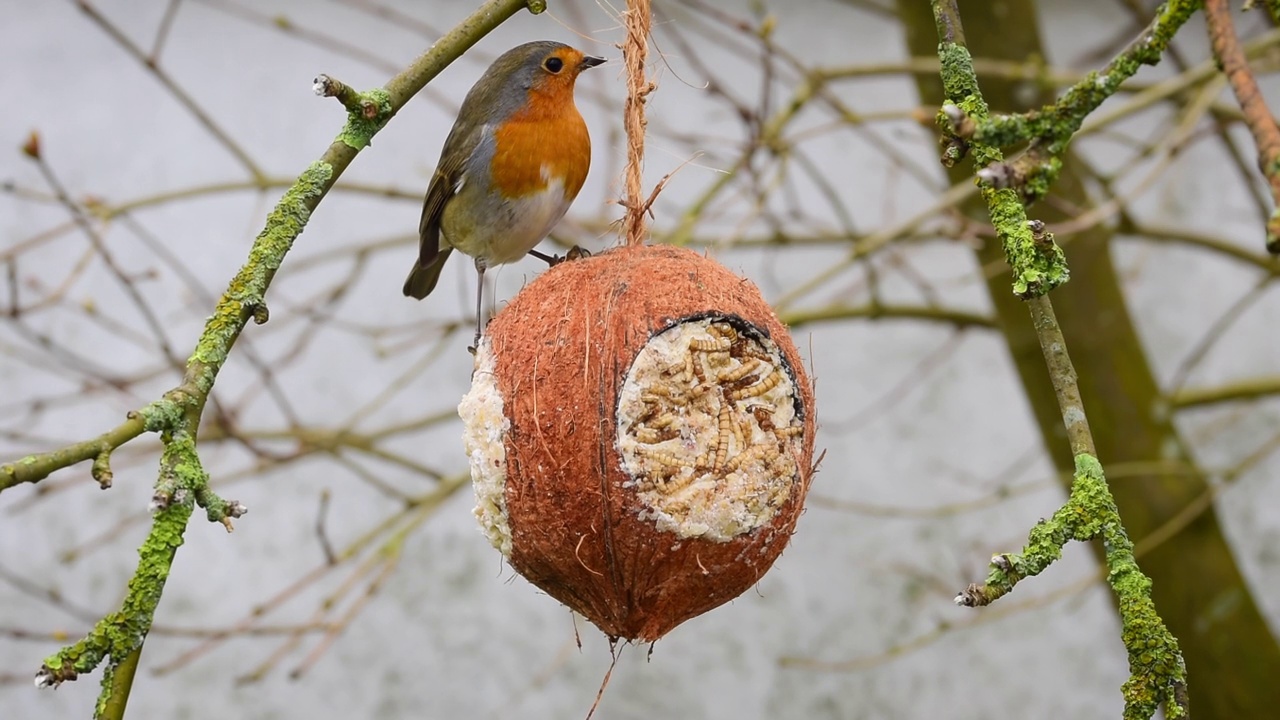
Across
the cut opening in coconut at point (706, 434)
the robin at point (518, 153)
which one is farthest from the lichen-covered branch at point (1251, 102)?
the robin at point (518, 153)

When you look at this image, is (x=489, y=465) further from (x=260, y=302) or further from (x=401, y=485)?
(x=401, y=485)

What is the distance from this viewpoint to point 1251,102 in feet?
1.89

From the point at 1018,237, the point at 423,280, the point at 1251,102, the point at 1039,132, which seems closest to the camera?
the point at 1251,102

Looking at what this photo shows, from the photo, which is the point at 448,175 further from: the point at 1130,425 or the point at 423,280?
the point at 1130,425

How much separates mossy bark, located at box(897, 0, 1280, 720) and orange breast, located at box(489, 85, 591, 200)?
50.7 inches

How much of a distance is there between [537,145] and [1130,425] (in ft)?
5.27

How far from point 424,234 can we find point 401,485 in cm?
189

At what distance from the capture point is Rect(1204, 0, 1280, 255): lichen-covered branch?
0.55 meters

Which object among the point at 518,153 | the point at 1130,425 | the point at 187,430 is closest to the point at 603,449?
the point at 187,430

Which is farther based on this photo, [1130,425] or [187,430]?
[1130,425]

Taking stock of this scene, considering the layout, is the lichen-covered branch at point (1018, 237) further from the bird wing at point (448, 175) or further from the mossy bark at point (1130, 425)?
the mossy bark at point (1130, 425)

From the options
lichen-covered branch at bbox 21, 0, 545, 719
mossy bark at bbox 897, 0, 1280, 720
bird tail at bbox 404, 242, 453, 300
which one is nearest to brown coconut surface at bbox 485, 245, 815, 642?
lichen-covered branch at bbox 21, 0, 545, 719

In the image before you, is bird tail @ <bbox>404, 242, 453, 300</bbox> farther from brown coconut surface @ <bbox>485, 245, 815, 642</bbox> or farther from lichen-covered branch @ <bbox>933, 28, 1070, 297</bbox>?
lichen-covered branch @ <bbox>933, 28, 1070, 297</bbox>

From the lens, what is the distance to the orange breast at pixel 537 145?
140 centimetres
